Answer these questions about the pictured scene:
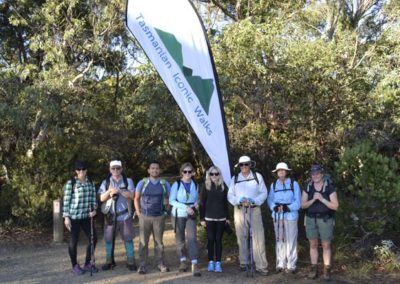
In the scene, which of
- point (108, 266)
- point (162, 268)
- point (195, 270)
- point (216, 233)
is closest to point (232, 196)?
point (216, 233)

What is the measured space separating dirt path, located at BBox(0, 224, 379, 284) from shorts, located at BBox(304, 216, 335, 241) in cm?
64

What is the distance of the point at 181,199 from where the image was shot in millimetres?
6902

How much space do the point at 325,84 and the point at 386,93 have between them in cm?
126

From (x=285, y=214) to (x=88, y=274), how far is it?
10.1 feet

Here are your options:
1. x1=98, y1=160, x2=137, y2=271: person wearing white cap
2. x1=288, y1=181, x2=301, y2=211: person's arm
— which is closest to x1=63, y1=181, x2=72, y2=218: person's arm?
x1=98, y1=160, x2=137, y2=271: person wearing white cap

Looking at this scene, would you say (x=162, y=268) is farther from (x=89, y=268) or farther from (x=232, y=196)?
(x=232, y=196)

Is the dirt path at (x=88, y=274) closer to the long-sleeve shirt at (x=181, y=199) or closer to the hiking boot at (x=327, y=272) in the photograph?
the hiking boot at (x=327, y=272)

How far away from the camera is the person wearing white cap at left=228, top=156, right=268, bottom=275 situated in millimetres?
6773

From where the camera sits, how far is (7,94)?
9391mm

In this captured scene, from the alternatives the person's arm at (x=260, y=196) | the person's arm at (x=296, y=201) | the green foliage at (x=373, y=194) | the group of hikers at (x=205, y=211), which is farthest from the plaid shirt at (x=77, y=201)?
the green foliage at (x=373, y=194)

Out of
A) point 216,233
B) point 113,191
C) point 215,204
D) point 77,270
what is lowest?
point 77,270

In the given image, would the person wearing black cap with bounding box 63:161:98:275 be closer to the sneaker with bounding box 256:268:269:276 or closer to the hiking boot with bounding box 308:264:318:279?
the sneaker with bounding box 256:268:269:276

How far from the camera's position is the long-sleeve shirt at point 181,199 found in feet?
22.6

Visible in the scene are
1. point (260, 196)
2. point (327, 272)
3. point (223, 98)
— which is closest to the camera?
point (327, 272)
